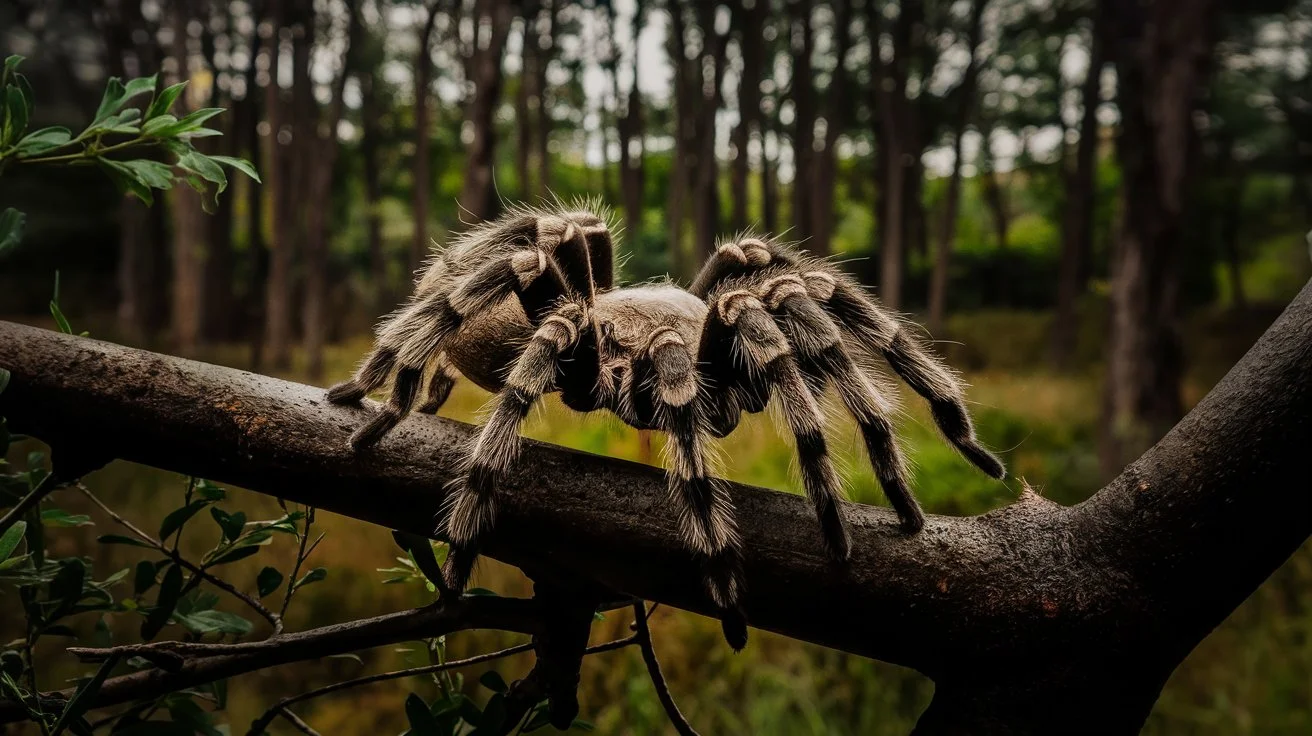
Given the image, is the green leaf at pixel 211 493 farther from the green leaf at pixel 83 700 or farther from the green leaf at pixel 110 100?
the green leaf at pixel 110 100

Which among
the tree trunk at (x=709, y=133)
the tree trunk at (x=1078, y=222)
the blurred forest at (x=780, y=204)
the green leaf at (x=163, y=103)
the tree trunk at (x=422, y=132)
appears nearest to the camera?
the green leaf at (x=163, y=103)

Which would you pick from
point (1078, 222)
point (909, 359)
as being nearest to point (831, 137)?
point (1078, 222)

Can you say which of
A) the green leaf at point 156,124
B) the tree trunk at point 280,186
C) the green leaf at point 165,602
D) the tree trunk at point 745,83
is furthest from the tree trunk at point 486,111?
the tree trunk at point 745,83

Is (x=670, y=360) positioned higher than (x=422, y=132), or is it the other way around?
(x=422, y=132)

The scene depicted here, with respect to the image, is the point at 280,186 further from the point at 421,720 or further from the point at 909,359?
the point at 421,720

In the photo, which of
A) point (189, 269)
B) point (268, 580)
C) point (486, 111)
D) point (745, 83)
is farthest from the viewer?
point (745, 83)

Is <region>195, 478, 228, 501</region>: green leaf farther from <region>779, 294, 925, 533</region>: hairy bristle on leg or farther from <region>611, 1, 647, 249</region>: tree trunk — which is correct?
<region>611, 1, 647, 249</region>: tree trunk

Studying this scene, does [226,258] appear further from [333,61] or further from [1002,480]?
[1002,480]

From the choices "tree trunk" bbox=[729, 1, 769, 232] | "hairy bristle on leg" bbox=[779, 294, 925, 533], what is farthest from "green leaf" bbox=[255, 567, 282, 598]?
"tree trunk" bbox=[729, 1, 769, 232]
